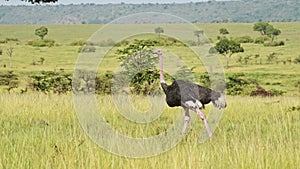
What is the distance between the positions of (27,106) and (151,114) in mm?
2297

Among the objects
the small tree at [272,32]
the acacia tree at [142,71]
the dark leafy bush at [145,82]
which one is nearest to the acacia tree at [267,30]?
the small tree at [272,32]

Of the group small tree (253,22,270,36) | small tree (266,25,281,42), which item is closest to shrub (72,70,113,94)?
small tree (266,25,281,42)

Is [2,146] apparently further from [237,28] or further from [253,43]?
[237,28]

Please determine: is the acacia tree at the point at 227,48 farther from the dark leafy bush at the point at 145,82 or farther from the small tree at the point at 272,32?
the dark leafy bush at the point at 145,82

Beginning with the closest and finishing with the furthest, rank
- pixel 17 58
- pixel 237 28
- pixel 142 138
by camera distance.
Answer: pixel 142 138 < pixel 17 58 < pixel 237 28

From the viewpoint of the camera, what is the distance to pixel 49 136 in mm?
7379

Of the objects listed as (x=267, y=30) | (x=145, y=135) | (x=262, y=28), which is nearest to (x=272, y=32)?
(x=267, y=30)

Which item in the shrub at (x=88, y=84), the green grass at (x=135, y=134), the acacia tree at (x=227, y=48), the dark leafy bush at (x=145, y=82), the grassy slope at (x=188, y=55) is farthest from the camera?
the acacia tree at (x=227, y=48)

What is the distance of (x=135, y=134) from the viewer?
25.2 ft

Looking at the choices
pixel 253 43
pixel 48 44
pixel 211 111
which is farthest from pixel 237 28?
pixel 211 111

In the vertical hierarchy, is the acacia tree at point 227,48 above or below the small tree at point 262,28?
below

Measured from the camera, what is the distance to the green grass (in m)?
5.59

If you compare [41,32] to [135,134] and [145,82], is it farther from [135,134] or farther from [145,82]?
[135,134]

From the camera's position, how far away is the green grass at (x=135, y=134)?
18.4 ft
